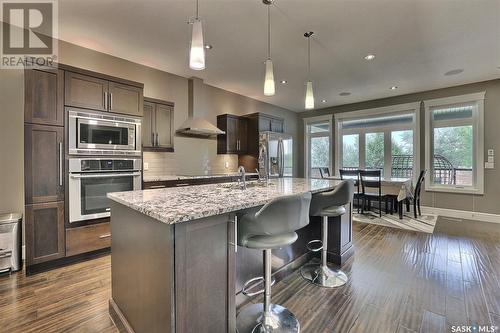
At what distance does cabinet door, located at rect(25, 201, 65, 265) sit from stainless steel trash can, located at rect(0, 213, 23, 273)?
0.81ft

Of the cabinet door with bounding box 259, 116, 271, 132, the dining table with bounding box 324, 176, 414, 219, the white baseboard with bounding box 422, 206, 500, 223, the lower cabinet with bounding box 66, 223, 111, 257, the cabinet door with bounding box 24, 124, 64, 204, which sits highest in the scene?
the cabinet door with bounding box 259, 116, 271, 132

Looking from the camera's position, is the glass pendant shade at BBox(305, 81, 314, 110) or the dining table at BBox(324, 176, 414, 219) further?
the dining table at BBox(324, 176, 414, 219)

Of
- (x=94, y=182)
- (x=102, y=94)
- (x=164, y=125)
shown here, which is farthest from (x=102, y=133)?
(x=164, y=125)

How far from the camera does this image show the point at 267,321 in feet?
5.33

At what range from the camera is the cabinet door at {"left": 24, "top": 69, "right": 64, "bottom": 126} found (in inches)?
97.4

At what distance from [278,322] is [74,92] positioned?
327 cm

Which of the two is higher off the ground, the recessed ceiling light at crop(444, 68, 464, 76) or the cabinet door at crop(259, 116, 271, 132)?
the recessed ceiling light at crop(444, 68, 464, 76)

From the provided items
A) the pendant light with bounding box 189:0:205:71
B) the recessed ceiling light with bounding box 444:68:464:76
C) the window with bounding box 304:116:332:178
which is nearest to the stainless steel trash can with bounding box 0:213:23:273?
the pendant light with bounding box 189:0:205:71

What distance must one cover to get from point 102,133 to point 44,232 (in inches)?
50.8

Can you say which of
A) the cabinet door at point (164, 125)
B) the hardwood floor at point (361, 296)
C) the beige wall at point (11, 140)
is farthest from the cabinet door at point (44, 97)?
the hardwood floor at point (361, 296)

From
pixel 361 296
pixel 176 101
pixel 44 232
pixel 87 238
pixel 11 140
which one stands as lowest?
pixel 361 296

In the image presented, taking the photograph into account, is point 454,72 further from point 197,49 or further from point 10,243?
point 10,243

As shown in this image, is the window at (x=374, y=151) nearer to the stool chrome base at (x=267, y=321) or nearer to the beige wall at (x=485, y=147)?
the beige wall at (x=485, y=147)

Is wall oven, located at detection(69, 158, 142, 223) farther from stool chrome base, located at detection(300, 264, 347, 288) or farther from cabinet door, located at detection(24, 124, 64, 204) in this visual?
stool chrome base, located at detection(300, 264, 347, 288)
